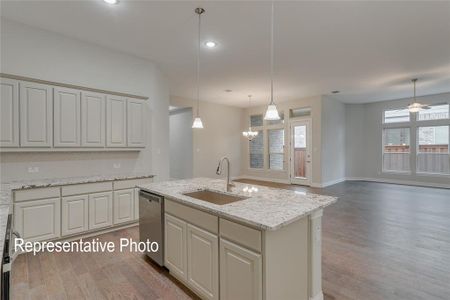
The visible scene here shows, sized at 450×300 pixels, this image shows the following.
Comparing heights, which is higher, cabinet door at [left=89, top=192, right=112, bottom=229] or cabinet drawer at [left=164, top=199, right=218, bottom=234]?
cabinet drawer at [left=164, top=199, right=218, bottom=234]

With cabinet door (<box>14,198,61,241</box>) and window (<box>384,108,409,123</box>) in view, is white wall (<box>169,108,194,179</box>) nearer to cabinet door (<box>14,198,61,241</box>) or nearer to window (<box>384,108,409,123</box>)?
cabinet door (<box>14,198,61,241</box>)

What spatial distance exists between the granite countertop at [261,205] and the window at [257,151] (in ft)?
21.8

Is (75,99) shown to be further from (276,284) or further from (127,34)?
(276,284)

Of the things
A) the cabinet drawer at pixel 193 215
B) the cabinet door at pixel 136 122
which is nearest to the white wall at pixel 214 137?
the cabinet door at pixel 136 122

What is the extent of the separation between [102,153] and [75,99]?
0.98 m

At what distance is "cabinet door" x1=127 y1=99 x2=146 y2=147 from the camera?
13.1ft

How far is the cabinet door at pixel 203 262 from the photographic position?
184cm

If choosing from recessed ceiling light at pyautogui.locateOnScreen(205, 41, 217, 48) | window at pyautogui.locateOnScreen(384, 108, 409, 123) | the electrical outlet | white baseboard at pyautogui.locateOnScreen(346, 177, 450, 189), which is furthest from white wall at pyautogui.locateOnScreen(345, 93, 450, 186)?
the electrical outlet

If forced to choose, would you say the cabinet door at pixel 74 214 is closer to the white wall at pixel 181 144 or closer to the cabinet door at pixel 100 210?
the cabinet door at pixel 100 210

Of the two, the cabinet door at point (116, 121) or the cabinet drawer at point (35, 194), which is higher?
the cabinet door at point (116, 121)

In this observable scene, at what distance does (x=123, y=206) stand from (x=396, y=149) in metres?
9.16

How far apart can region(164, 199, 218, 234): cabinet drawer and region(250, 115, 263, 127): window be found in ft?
24.0

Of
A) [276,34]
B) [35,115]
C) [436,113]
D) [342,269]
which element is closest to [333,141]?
[436,113]

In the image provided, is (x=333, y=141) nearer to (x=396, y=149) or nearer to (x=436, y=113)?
(x=396, y=149)
